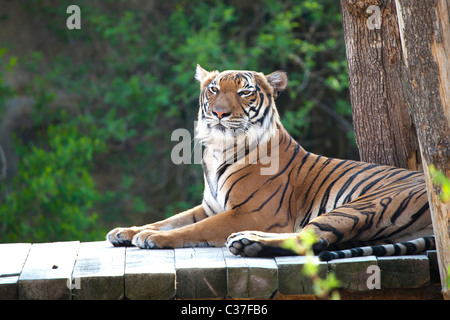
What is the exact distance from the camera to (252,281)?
2.75m

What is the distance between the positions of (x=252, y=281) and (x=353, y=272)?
0.44m

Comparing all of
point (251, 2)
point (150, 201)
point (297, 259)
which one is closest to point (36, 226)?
point (150, 201)

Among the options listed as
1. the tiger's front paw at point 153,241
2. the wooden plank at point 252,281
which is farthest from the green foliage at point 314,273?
the tiger's front paw at point 153,241

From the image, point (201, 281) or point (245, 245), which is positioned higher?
point (245, 245)

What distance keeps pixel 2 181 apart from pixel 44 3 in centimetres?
242

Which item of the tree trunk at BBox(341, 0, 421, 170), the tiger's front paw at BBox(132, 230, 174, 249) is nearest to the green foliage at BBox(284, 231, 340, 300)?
the tiger's front paw at BBox(132, 230, 174, 249)

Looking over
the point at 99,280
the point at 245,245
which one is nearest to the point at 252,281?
the point at 245,245

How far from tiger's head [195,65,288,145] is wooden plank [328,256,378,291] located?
131cm

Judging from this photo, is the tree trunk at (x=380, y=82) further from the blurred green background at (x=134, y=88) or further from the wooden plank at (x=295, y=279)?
the blurred green background at (x=134, y=88)

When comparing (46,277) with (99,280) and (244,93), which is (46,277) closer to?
(99,280)

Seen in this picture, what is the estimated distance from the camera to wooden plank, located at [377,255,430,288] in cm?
282

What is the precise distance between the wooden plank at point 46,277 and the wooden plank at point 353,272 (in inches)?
45.3
